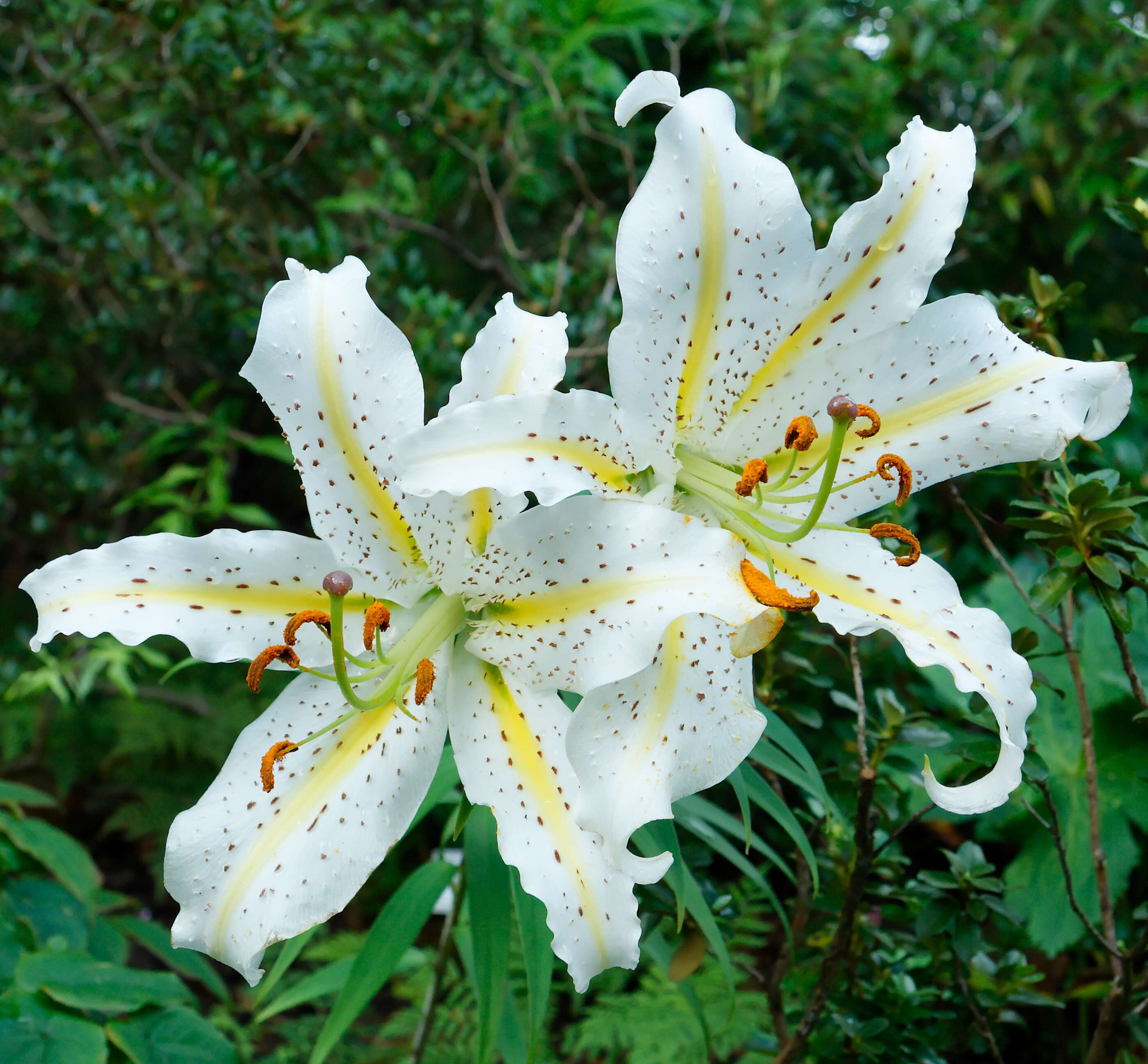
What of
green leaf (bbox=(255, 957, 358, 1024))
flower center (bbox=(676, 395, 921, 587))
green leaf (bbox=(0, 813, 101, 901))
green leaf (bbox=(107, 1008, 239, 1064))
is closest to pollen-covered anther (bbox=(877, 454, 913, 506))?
flower center (bbox=(676, 395, 921, 587))

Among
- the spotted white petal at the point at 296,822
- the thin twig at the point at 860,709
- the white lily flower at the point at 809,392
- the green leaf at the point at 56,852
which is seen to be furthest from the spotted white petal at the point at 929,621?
the green leaf at the point at 56,852

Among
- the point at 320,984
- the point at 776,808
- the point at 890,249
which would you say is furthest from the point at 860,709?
the point at 320,984

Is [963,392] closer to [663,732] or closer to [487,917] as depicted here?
[663,732]

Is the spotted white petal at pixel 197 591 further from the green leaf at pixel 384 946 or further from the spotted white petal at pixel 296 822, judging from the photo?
the green leaf at pixel 384 946

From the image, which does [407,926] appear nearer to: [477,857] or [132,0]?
[477,857]

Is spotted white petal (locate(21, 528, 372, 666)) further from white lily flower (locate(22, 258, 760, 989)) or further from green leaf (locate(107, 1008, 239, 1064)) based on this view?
green leaf (locate(107, 1008, 239, 1064))

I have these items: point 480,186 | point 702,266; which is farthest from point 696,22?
point 702,266
